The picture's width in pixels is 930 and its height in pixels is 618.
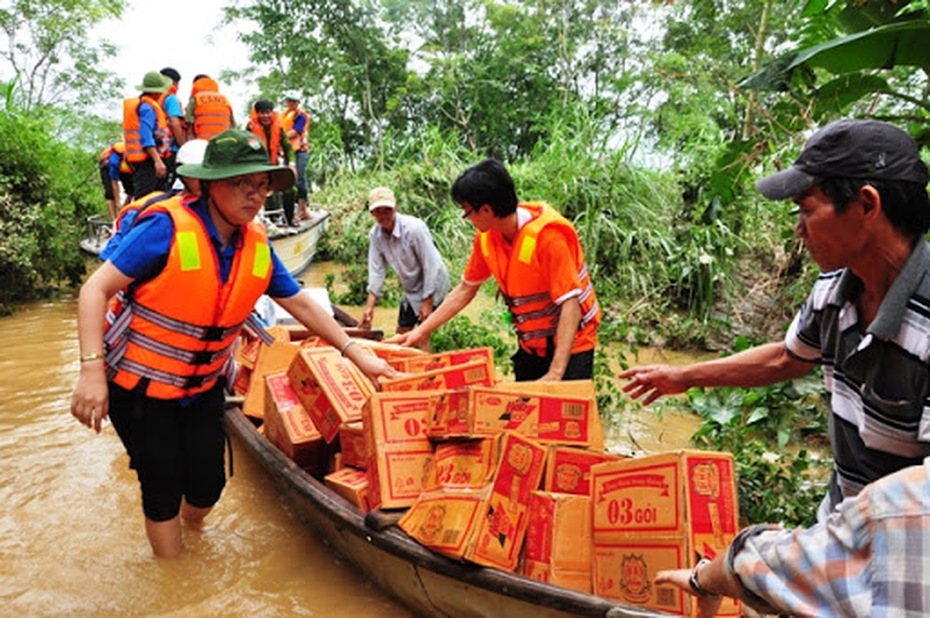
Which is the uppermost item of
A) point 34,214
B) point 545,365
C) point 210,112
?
point 210,112

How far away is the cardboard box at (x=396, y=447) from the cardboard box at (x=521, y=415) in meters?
0.21

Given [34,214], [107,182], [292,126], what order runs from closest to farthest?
[34,214], [107,182], [292,126]

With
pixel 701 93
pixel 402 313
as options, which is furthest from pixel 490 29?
pixel 402 313

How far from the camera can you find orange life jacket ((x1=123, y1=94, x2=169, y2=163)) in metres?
6.89

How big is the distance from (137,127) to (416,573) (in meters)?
6.14

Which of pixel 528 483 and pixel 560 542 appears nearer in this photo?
pixel 560 542

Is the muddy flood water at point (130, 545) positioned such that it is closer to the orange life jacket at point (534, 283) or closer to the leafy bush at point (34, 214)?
the orange life jacket at point (534, 283)

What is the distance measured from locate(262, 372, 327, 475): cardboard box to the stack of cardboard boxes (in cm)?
21

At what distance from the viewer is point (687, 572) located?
1.40 meters

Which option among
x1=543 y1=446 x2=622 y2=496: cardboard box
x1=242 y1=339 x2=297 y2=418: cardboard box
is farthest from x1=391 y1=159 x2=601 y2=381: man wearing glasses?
x1=242 y1=339 x2=297 y2=418: cardboard box

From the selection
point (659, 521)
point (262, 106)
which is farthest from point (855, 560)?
point (262, 106)

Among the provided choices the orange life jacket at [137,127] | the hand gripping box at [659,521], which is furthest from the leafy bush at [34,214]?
the hand gripping box at [659,521]

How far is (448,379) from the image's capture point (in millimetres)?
3188

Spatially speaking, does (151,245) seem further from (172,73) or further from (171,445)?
(172,73)
